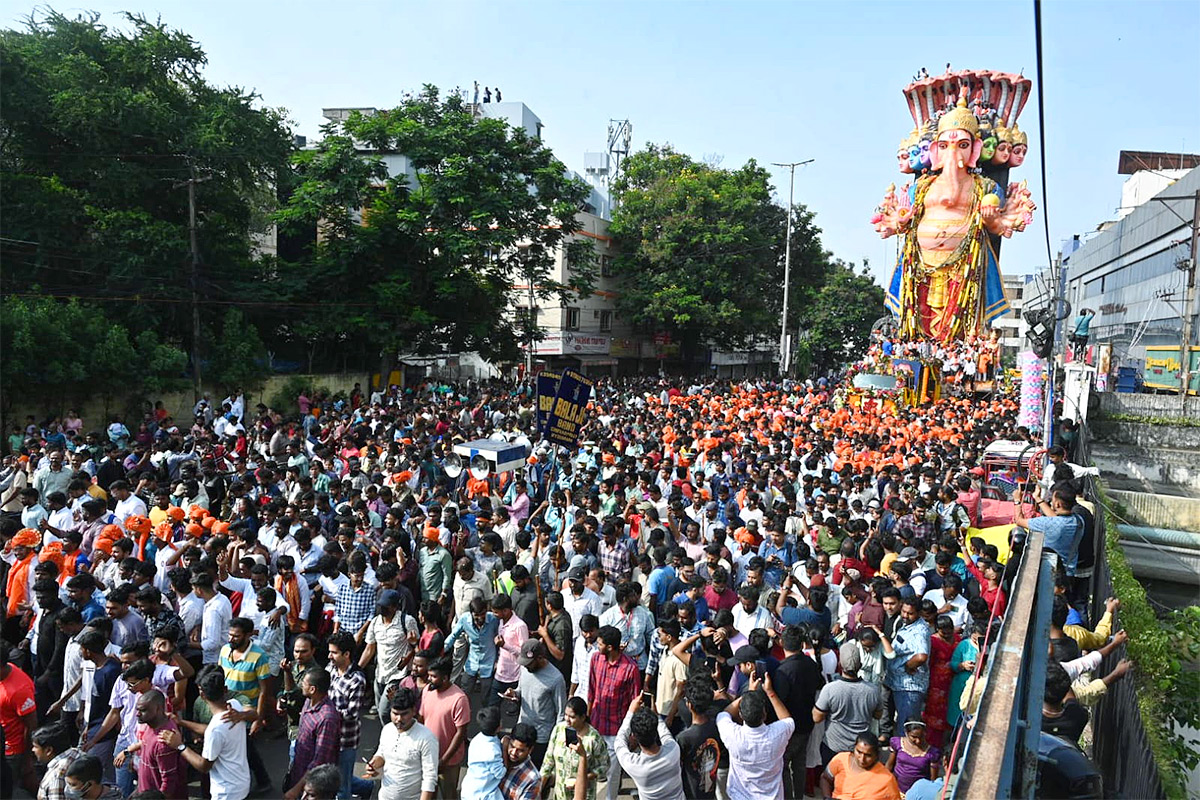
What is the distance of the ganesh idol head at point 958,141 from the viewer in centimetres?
2552

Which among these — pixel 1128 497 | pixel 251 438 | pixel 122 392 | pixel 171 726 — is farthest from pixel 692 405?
pixel 171 726

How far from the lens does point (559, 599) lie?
5758 millimetres

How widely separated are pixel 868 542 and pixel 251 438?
9869 mm

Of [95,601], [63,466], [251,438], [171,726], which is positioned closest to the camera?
[171,726]

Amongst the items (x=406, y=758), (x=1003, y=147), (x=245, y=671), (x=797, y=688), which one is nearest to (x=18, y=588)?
(x=245, y=671)

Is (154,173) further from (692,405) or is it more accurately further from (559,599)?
(559,599)

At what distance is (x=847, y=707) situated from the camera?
4785 mm

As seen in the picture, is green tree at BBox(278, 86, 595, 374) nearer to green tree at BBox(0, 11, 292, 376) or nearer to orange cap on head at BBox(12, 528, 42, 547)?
green tree at BBox(0, 11, 292, 376)

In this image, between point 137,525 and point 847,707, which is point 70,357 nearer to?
point 137,525

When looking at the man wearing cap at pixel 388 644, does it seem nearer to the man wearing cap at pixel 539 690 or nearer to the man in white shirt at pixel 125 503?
the man wearing cap at pixel 539 690

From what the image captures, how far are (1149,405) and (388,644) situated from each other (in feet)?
61.4

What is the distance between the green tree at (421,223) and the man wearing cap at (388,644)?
18.1 meters

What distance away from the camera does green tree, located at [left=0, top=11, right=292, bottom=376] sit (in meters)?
18.6

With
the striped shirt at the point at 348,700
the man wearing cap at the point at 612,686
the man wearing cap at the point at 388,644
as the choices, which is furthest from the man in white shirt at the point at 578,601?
the striped shirt at the point at 348,700
